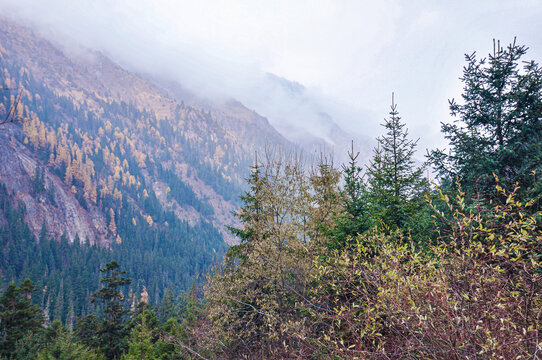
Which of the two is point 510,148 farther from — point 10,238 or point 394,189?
point 10,238

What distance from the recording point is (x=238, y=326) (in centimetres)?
1173

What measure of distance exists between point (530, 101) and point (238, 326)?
14.0m

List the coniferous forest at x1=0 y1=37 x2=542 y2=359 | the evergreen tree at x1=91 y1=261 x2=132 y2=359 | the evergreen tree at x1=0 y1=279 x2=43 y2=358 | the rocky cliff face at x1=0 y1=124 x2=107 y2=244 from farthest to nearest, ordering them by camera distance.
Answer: the rocky cliff face at x1=0 y1=124 x2=107 y2=244
the evergreen tree at x1=0 y1=279 x2=43 y2=358
the evergreen tree at x1=91 y1=261 x2=132 y2=359
the coniferous forest at x1=0 y1=37 x2=542 y2=359

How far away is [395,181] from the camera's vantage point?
11297 mm

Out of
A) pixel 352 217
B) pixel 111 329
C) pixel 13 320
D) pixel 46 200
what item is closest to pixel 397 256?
pixel 352 217

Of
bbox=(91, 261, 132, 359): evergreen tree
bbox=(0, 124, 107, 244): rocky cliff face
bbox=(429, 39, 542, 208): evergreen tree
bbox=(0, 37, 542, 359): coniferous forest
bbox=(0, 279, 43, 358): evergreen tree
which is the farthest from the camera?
bbox=(0, 124, 107, 244): rocky cliff face

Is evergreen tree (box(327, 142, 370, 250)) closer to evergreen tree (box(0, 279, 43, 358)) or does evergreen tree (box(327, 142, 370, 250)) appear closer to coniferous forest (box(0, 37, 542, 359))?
coniferous forest (box(0, 37, 542, 359))

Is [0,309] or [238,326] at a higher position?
[238,326]

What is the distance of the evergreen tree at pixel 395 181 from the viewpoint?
414 inches

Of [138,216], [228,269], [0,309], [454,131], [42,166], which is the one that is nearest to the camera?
[454,131]

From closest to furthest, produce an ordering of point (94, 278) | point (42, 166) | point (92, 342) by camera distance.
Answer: point (92, 342)
point (94, 278)
point (42, 166)

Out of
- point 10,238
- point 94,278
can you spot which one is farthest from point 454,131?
point 10,238

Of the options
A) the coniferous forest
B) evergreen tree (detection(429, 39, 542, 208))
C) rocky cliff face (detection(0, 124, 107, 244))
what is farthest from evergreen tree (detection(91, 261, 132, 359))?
rocky cliff face (detection(0, 124, 107, 244))

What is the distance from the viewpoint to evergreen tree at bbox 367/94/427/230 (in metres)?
10.5
